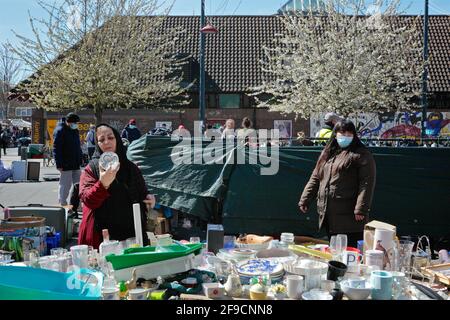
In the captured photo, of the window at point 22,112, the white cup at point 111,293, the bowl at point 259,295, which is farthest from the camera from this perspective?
the window at point 22,112

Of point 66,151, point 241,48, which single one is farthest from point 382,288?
point 241,48

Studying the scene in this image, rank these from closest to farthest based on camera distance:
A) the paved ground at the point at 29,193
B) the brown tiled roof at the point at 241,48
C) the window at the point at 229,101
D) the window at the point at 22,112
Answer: the paved ground at the point at 29,193 < the brown tiled roof at the point at 241,48 < the window at the point at 229,101 < the window at the point at 22,112

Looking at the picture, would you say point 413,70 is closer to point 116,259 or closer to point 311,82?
point 311,82

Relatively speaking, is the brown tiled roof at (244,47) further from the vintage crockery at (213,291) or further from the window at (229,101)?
the vintage crockery at (213,291)

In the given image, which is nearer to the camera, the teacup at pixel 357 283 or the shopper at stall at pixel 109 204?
the teacup at pixel 357 283

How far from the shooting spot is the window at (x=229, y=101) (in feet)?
87.4

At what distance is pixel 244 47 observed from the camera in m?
28.0

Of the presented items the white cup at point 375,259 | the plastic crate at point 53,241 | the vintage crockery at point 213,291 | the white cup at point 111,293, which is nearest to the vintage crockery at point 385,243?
the white cup at point 375,259

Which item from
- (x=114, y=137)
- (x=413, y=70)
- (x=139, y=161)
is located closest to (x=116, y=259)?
(x=114, y=137)

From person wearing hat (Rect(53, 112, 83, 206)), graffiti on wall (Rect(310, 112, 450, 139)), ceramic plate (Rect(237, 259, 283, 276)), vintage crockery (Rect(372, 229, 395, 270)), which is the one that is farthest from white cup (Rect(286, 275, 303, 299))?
graffiti on wall (Rect(310, 112, 450, 139))

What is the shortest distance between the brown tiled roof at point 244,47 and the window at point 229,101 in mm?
508

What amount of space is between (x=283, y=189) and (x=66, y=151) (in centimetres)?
444

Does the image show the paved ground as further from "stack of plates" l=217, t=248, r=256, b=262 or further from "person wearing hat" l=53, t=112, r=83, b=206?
"stack of plates" l=217, t=248, r=256, b=262

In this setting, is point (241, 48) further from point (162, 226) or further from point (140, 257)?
point (140, 257)
